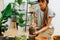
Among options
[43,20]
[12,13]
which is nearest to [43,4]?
[43,20]

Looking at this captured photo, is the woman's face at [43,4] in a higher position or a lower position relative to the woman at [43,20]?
higher

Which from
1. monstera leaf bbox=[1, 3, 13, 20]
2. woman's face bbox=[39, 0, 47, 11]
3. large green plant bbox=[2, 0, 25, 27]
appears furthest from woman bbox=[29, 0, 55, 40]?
monstera leaf bbox=[1, 3, 13, 20]

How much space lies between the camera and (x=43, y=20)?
1442 mm

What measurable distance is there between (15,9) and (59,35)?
0.55 m

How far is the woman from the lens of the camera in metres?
1.44

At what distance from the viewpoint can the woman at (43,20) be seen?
1436mm

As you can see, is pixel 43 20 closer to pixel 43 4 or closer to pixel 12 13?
pixel 43 4

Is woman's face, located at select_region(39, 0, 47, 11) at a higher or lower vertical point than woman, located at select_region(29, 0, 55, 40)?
higher

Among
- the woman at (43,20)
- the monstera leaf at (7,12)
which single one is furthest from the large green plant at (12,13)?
the woman at (43,20)

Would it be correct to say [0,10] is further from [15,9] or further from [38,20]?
[38,20]

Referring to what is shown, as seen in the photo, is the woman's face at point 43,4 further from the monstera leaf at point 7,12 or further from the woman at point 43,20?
the monstera leaf at point 7,12

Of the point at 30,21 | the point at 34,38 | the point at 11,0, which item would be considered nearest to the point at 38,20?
the point at 30,21

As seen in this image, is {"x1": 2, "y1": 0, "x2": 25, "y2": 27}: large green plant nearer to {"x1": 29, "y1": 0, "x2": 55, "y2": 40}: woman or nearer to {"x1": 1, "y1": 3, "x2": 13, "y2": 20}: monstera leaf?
{"x1": 1, "y1": 3, "x2": 13, "y2": 20}: monstera leaf

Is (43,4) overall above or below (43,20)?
above
